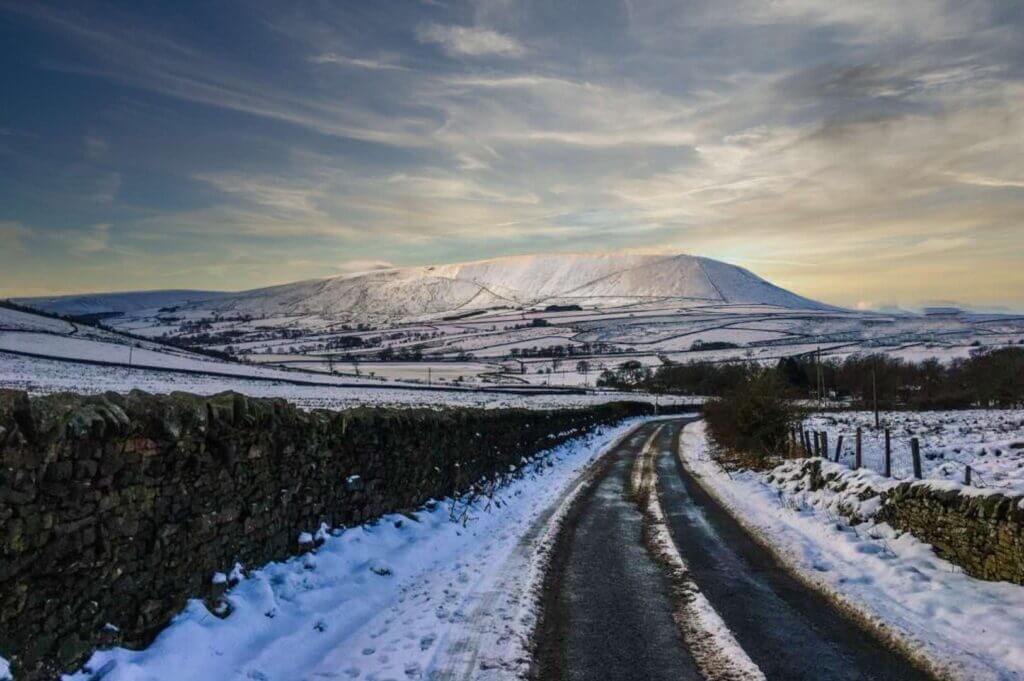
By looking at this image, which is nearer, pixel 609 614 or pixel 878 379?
pixel 609 614

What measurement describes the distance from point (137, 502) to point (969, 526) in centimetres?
1021

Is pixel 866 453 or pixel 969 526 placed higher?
pixel 969 526

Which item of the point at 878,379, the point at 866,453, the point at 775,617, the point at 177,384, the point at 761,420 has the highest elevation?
the point at 177,384

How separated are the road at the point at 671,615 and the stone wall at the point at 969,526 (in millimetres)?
2323

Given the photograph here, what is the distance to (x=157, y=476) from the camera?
6.34 meters

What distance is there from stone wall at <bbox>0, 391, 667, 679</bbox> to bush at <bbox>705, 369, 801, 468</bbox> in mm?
18113

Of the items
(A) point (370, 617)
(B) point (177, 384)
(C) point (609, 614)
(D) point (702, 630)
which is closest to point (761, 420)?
(C) point (609, 614)

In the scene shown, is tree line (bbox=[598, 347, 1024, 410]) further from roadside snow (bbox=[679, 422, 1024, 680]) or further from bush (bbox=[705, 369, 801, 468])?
roadside snow (bbox=[679, 422, 1024, 680])

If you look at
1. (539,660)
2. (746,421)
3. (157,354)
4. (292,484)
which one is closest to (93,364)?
(157,354)

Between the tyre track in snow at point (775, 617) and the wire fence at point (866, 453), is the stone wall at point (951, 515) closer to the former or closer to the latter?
the tyre track in snow at point (775, 617)

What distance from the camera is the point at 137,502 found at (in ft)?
19.9

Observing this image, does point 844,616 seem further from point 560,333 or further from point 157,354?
point 560,333

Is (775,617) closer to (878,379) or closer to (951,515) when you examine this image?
(951,515)

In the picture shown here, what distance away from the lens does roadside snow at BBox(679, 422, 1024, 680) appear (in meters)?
6.46
